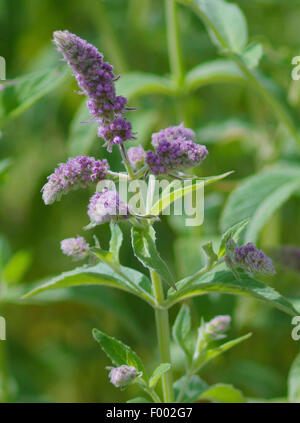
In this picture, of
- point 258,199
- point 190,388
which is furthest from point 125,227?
point 190,388

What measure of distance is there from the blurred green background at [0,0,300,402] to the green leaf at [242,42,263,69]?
347mm

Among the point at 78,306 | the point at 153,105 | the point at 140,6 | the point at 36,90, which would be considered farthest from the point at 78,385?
the point at 140,6

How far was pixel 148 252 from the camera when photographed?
2.88 ft

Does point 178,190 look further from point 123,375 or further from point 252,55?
point 252,55

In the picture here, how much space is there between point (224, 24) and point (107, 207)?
0.69m

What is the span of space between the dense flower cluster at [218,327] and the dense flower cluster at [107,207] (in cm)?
27

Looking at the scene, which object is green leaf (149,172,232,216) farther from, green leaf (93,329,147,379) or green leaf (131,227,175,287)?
green leaf (93,329,147,379)

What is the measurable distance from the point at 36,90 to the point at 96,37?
1.08 m

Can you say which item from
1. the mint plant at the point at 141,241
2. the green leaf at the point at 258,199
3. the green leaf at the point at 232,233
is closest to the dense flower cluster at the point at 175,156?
the mint plant at the point at 141,241

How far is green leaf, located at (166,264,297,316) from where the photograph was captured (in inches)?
36.6

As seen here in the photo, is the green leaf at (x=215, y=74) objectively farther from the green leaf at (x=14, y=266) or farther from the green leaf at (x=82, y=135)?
the green leaf at (x=14, y=266)

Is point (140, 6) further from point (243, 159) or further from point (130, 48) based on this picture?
point (243, 159)

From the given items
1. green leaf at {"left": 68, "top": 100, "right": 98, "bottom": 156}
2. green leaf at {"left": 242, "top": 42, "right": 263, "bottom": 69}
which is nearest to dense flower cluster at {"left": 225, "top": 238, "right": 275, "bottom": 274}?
green leaf at {"left": 242, "top": 42, "right": 263, "bottom": 69}

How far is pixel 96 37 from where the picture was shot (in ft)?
7.38
